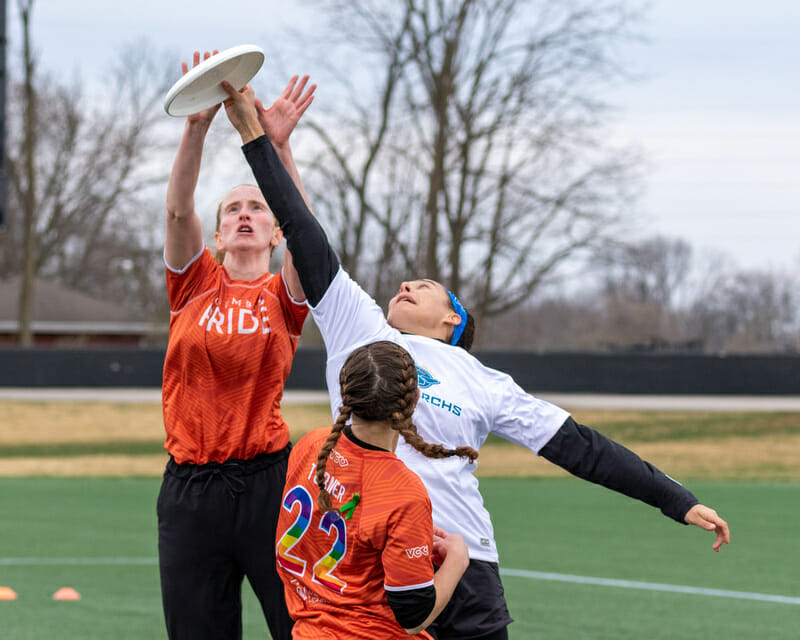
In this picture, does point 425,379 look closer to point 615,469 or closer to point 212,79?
point 615,469

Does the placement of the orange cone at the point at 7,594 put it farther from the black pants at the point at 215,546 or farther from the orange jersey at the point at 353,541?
the orange jersey at the point at 353,541

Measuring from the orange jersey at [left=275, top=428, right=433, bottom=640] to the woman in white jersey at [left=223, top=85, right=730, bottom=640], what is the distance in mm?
354

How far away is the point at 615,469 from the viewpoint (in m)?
3.04

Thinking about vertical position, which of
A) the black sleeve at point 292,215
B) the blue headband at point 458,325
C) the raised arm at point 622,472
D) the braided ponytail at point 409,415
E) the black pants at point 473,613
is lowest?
the black pants at point 473,613

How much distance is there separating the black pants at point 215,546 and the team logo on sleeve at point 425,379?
891 mm

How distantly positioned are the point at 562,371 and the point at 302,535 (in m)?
23.3

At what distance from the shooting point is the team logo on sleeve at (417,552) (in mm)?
2572

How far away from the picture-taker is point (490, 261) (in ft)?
81.2

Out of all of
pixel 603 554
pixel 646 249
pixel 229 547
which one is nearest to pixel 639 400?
pixel 646 249

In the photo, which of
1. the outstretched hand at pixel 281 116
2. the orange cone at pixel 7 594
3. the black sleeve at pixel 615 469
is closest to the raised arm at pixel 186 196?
the outstretched hand at pixel 281 116

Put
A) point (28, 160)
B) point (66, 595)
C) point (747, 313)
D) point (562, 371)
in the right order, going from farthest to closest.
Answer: point (747, 313) → point (28, 160) → point (562, 371) → point (66, 595)

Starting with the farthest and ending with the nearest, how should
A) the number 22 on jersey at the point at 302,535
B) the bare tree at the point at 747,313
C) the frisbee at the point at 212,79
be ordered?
the bare tree at the point at 747,313, the frisbee at the point at 212,79, the number 22 on jersey at the point at 302,535

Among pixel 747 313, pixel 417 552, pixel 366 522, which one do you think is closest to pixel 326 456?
pixel 366 522

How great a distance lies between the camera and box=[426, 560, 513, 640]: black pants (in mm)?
3020
